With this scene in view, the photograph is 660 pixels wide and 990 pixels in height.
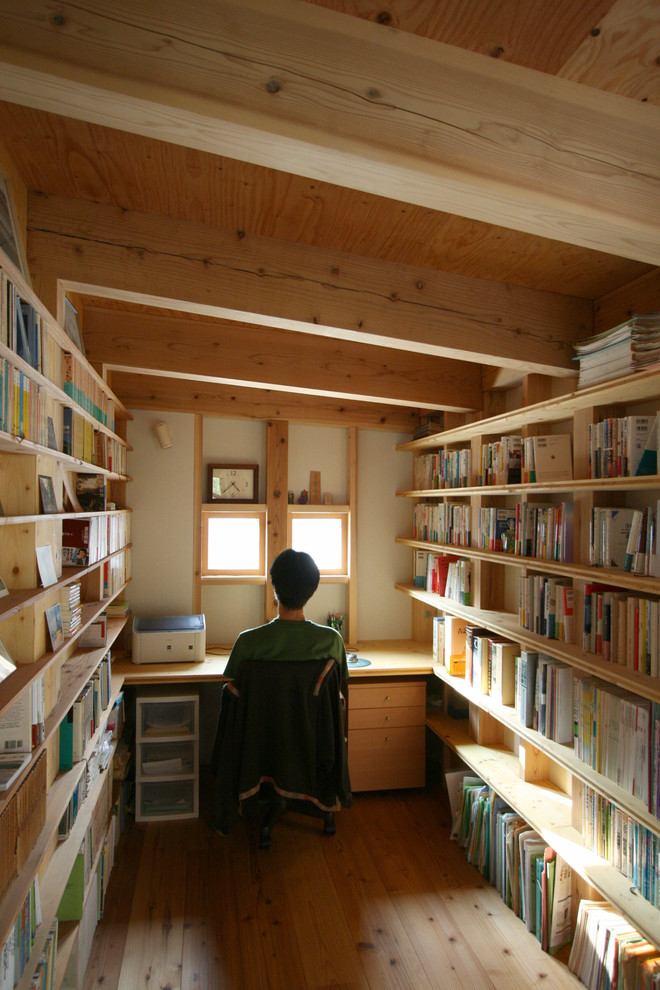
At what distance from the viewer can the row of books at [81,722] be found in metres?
2.05

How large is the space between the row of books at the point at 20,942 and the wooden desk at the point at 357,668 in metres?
1.50

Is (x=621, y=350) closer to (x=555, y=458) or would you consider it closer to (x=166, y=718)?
(x=555, y=458)

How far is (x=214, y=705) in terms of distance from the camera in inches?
149

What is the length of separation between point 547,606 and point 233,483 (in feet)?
7.27

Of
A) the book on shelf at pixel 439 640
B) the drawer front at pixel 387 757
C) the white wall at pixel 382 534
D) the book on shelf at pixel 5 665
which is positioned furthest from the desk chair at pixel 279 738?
the white wall at pixel 382 534

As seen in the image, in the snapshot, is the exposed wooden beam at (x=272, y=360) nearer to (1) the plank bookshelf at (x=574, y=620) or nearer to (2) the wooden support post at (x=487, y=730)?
(1) the plank bookshelf at (x=574, y=620)

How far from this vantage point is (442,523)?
352 centimetres

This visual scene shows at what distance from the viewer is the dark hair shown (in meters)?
2.86

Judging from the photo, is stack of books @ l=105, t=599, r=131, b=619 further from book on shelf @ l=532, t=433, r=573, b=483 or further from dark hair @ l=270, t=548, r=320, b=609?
book on shelf @ l=532, t=433, r=573, b=483

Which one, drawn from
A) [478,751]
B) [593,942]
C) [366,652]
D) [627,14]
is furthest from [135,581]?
[627,14]

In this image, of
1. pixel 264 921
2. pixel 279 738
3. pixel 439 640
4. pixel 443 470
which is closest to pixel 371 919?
pixel 264 921

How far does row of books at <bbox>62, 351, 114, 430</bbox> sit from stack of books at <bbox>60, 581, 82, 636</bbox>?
0.68 metres

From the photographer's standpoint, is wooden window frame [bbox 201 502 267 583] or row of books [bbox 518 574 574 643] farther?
wooden window frame [bbox 201 502 267 583]

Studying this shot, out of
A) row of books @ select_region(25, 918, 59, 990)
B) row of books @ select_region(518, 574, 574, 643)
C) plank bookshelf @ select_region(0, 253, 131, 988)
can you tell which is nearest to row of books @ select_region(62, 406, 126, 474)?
plank bookshelf @ select_region(0, 253, 131, 988)
